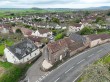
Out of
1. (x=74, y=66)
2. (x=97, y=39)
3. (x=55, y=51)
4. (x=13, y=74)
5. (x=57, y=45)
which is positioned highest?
(x=57, y=45)

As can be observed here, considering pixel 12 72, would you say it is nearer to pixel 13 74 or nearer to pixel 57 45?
pixel 13 74

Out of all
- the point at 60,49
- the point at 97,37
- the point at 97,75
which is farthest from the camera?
the point at 97,37

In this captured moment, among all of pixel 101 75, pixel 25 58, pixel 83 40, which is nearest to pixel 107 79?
pixel 101 75

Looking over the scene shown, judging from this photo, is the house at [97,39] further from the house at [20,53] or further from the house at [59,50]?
the house at [20,53]

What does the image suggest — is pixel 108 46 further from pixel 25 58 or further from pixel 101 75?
pixel 101 75

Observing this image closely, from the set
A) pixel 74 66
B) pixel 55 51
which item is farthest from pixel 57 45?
pixel 74 66

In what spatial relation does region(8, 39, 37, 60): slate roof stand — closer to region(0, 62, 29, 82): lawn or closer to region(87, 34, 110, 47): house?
region(0, 62, 29, 82): lawn
